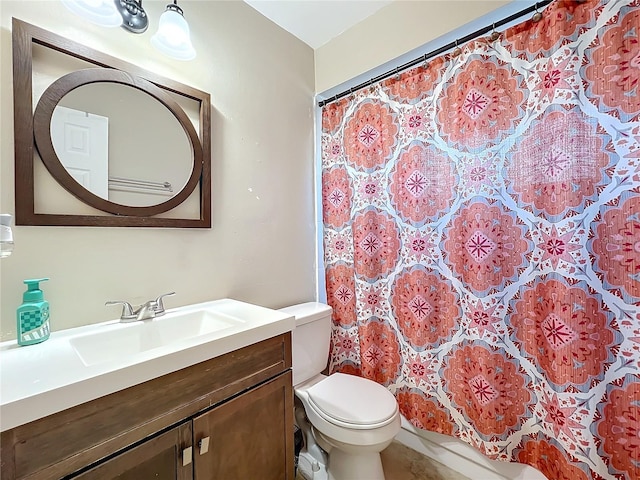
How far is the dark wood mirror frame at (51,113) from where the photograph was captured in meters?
0.86

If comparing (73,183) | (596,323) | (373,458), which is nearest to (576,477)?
(596,323)

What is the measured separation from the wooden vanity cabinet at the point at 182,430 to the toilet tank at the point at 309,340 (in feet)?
1.15

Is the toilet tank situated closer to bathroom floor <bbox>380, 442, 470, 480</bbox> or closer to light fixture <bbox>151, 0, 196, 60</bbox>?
bathroom floor <bbox>380, 442, 470, 480</bbox>

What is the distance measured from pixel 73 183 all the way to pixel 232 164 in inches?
25.5

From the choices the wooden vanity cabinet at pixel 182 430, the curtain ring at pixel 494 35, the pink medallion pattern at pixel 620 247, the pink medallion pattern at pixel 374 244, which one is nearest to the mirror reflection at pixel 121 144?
the wooden vanity cabinet at pixel 182 430

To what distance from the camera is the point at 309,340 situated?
4.83ft

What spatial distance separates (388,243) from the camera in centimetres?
155

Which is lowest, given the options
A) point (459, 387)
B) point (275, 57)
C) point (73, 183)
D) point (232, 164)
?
point (459, 387)

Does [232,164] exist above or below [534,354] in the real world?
above

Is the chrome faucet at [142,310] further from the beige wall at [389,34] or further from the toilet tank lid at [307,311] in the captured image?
the beige wall at [389,34]

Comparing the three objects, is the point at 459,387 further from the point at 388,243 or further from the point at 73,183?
the point at 73,183

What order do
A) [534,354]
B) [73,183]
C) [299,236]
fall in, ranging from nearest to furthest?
[73,183] → [534,354] → [299,236]

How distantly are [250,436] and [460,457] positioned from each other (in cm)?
114

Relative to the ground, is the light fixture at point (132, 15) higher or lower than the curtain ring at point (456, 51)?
lower
